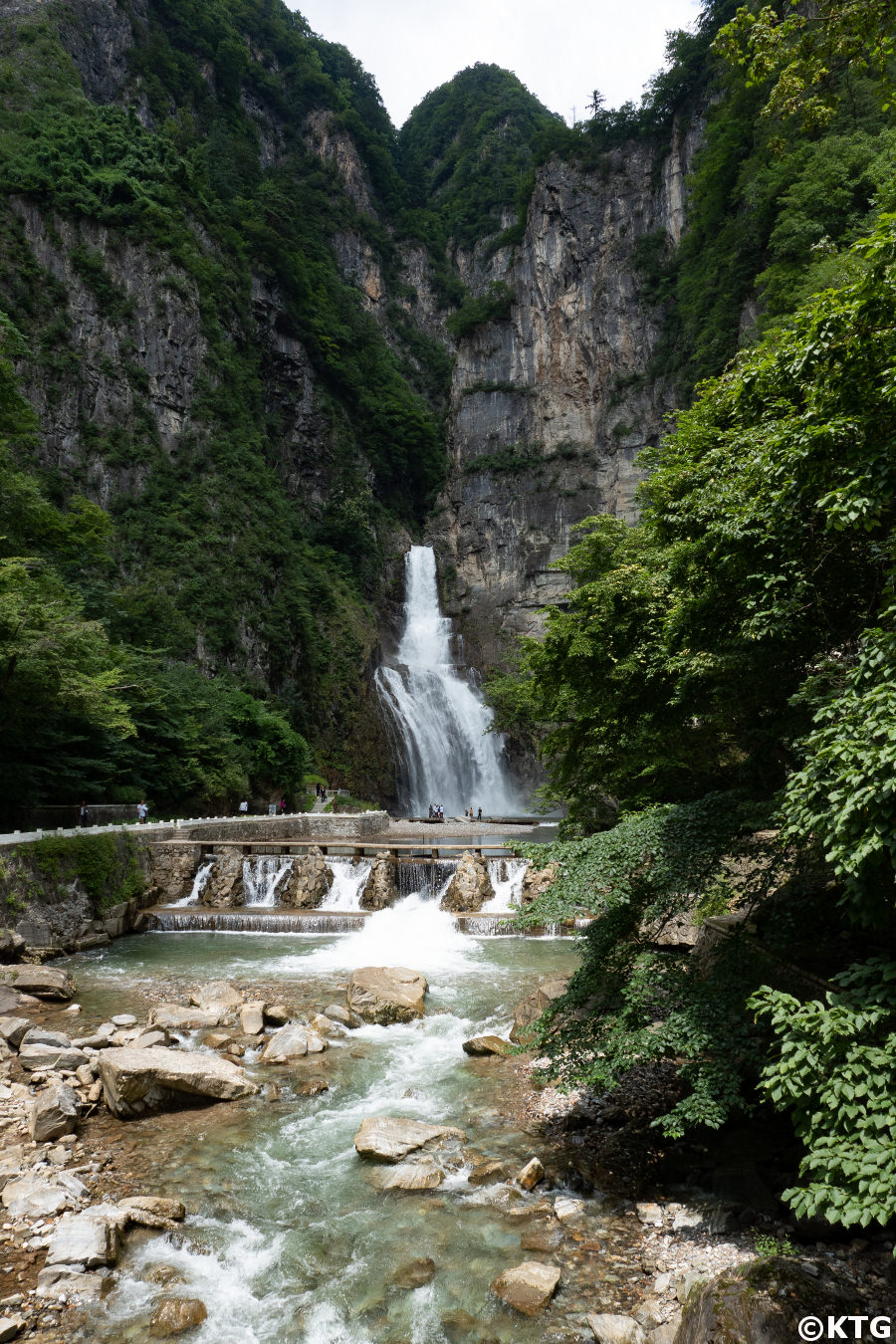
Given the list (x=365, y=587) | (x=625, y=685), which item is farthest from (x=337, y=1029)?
(x=365, y=587)

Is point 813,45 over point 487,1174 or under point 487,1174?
over

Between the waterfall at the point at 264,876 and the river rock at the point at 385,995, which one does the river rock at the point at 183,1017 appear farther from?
the waterfall at the point at 264,876

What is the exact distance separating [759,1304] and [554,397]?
57.2m

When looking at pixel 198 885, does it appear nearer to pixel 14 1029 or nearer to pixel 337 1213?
pixel 14 1029

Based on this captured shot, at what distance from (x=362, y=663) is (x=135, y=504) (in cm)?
1515

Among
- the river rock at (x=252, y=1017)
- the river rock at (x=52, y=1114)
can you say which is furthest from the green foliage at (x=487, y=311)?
the river rock at (x=52, y=1114)

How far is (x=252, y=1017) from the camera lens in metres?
9.76

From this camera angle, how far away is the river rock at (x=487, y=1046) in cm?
874

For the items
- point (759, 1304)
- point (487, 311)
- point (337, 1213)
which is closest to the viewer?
point (759, 1304)

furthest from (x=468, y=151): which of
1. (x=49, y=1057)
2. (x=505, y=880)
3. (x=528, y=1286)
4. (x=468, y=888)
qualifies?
(x=528, y=1286)

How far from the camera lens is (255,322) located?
4869 centimetres


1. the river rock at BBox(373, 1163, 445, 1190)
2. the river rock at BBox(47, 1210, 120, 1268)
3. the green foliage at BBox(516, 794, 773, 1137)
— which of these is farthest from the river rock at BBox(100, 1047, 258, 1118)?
the green foliage at BBox(516, 794, 773, 1137)

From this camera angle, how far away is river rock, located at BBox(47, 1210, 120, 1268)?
189 inches

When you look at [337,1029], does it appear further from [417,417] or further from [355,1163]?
[417,417]
